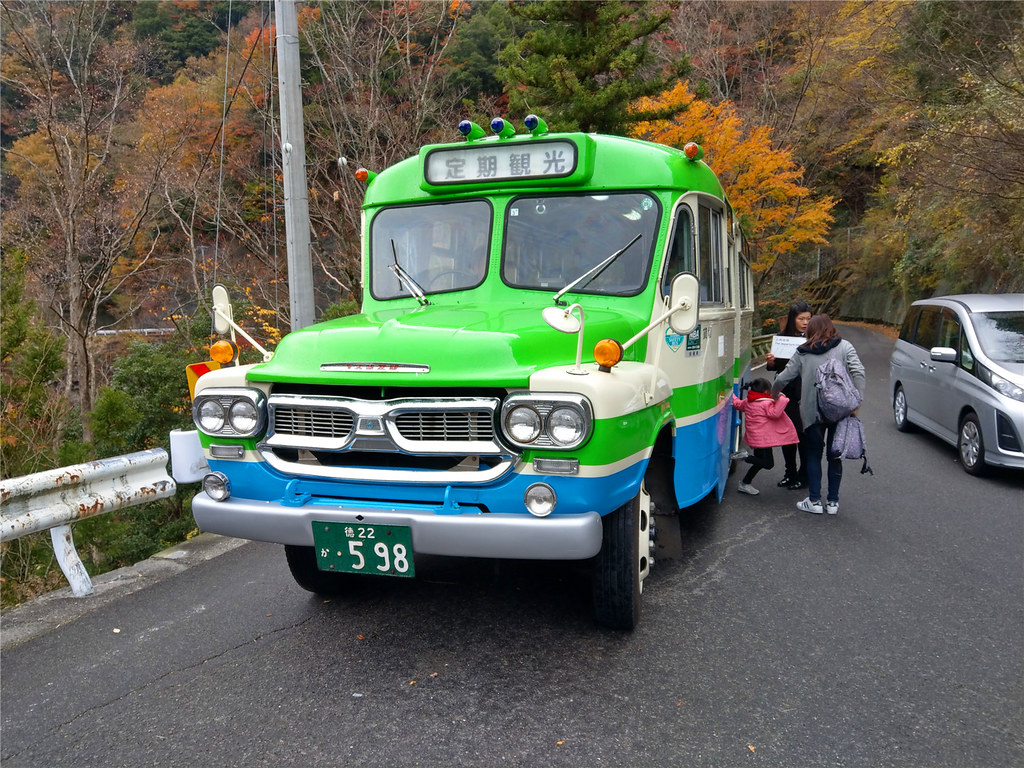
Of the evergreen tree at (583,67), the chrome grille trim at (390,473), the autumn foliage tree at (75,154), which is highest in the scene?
the evergreen tree at (583,67)

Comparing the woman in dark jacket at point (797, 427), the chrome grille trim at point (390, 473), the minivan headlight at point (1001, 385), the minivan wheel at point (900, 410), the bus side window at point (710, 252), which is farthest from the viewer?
the minivan wheel at point (900, 410)

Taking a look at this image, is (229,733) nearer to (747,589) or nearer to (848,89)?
(747,589)

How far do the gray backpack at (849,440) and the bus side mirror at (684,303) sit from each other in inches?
122

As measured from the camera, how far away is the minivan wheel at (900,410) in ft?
34.9

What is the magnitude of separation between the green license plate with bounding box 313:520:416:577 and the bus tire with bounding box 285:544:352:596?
1011 mm

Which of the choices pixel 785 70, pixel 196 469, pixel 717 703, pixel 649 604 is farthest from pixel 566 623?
pixel 785 70

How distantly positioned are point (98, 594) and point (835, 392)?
219 inches

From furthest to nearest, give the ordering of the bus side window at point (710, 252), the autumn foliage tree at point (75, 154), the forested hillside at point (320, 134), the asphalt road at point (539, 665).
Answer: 1. the autumn foliage tree at point (75, 154)
2. the forested hillside at point (320, 134)
3. the bus side window at point (710, 252)
4. the asphalt road at point (539, 665)

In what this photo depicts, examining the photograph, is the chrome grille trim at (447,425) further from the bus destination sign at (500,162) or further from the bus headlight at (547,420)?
the bus destination sign at (500,162)

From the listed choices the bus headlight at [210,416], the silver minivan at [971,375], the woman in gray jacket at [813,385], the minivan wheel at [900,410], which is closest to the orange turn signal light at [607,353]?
the bus headlight at [210,416]

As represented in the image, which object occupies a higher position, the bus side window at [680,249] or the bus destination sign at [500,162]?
the bus destination sign at [500,162]

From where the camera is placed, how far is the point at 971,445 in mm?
8172

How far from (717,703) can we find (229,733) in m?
2.11

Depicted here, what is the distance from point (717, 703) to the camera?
3.54 m
